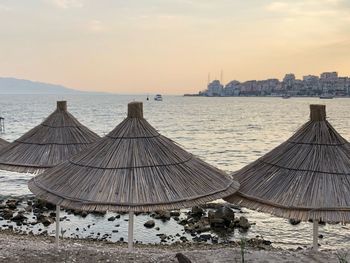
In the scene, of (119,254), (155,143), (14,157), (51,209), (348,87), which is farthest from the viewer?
(348,87)

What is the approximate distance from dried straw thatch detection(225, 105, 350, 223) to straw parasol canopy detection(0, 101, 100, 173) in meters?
3.71

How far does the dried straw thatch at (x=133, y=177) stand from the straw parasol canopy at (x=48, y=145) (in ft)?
6.27

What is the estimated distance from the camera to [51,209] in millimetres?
20281

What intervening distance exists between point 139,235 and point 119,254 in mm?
8856

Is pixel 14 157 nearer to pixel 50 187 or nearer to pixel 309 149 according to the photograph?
pixel 50 187

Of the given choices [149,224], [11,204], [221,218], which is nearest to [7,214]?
[11,204]

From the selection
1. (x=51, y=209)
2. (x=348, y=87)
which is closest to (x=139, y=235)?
(x=51, y=209)

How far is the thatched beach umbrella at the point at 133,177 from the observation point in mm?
6723

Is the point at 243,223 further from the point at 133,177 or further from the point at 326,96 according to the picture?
the point at 326,96

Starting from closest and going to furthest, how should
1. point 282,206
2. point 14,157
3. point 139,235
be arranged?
point 282,206
point 14,157
point 139,235

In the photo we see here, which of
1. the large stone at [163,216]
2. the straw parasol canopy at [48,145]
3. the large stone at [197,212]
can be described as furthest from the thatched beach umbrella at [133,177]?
the large stone at [197,212]

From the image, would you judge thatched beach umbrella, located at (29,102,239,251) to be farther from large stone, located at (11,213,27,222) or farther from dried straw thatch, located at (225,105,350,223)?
large stone, located at (11,213,27,222)

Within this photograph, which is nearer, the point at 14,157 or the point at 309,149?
the point at 309,149

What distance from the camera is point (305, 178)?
7.38 metres
